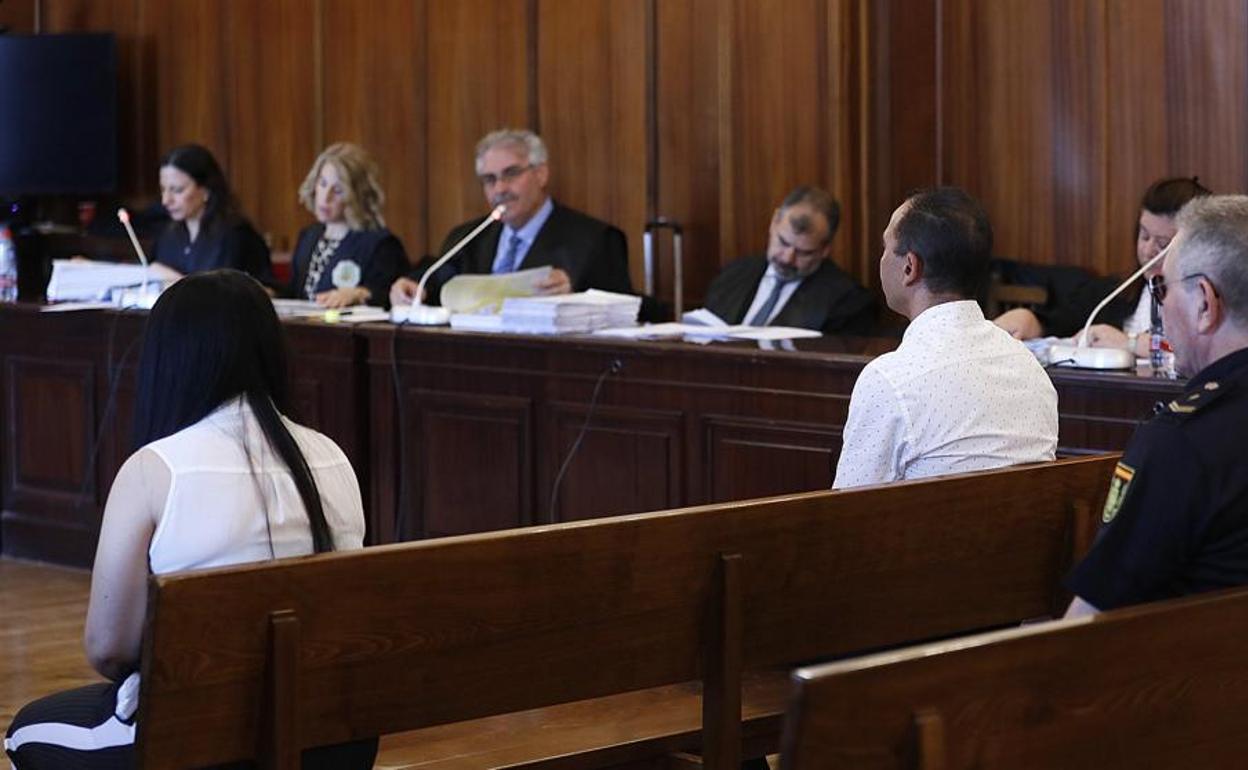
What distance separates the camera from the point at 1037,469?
3248 mm

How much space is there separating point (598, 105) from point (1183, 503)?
5137 mm

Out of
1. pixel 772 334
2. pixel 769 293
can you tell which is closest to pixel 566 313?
pixel 772 334

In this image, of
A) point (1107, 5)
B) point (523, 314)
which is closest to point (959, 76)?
point (1107, 5)

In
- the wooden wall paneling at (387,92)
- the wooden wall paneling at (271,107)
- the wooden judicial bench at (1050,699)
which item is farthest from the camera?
the wooden wall paneling at (271,107)

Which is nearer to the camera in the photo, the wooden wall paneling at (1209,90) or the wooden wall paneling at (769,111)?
the wooden wall paneling at (1209,90)

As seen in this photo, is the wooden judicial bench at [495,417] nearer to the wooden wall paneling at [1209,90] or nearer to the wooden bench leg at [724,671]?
the wooden wall paneling at [1209,90]

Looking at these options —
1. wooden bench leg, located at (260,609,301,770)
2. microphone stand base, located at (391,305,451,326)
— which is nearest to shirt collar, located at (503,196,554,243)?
microphone stand base, located at (391,305,451,326)

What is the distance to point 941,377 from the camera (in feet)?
10.5

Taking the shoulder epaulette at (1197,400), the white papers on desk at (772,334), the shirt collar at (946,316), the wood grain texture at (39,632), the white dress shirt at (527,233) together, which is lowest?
the wood grain texture at (39,632)

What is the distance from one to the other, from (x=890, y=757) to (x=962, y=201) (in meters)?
1.52

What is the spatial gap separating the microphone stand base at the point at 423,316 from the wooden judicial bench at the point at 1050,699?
3724mm

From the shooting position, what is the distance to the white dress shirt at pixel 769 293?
19.7 ft

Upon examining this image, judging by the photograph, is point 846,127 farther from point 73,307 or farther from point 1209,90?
point 73,307

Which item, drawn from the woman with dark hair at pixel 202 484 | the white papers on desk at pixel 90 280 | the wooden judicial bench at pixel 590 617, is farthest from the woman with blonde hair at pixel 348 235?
the woman with dark hair at pixel 202 484
